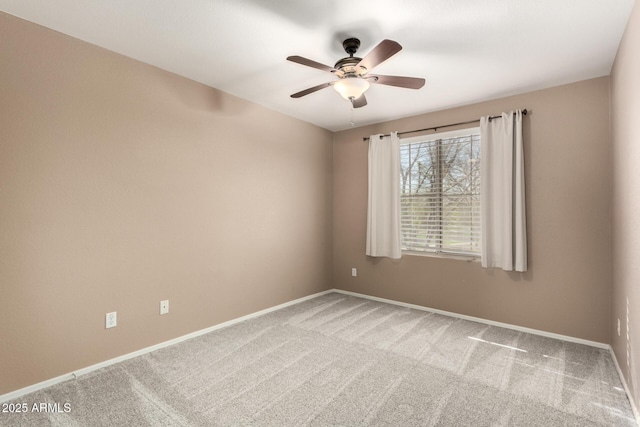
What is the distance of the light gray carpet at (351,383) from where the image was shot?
1.93 meters

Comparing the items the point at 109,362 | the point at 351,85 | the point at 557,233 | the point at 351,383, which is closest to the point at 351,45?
the point at 351,85

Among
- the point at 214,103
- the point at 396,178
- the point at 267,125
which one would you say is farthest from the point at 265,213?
the point at 396,178

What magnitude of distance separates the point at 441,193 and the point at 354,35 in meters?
2.34

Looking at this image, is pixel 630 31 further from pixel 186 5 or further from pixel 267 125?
pixel 267 125

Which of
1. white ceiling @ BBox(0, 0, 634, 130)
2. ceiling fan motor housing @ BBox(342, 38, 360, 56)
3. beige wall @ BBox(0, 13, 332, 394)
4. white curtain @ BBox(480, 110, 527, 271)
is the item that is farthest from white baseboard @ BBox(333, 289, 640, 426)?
ceiling fan motor housing @ BBox(342, 38, 360, 56)

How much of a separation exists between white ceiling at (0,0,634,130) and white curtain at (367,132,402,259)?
116 cm

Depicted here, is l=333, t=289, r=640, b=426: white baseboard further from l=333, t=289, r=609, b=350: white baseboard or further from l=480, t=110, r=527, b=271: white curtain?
l=480, t=110, r=527, b=271: white curtain

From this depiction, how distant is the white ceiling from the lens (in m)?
2.04

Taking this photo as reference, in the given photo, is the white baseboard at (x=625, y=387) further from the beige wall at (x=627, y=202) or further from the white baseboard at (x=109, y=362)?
the white baseboard at (x=109, y=362)

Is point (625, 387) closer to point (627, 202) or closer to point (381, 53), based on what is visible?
point (627, 202)

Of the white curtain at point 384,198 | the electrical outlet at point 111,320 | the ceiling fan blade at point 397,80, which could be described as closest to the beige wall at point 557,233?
the white curtain at point 384,198

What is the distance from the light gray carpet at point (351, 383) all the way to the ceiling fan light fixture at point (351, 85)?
7.17 ft

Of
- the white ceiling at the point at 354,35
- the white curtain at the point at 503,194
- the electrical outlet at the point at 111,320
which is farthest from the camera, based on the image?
the white curtain at the point at 503,194

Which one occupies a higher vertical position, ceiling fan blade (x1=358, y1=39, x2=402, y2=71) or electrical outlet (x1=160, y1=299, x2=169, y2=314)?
ceiling fan blade (x1=358, y1=39, x2=402, y2=71)
